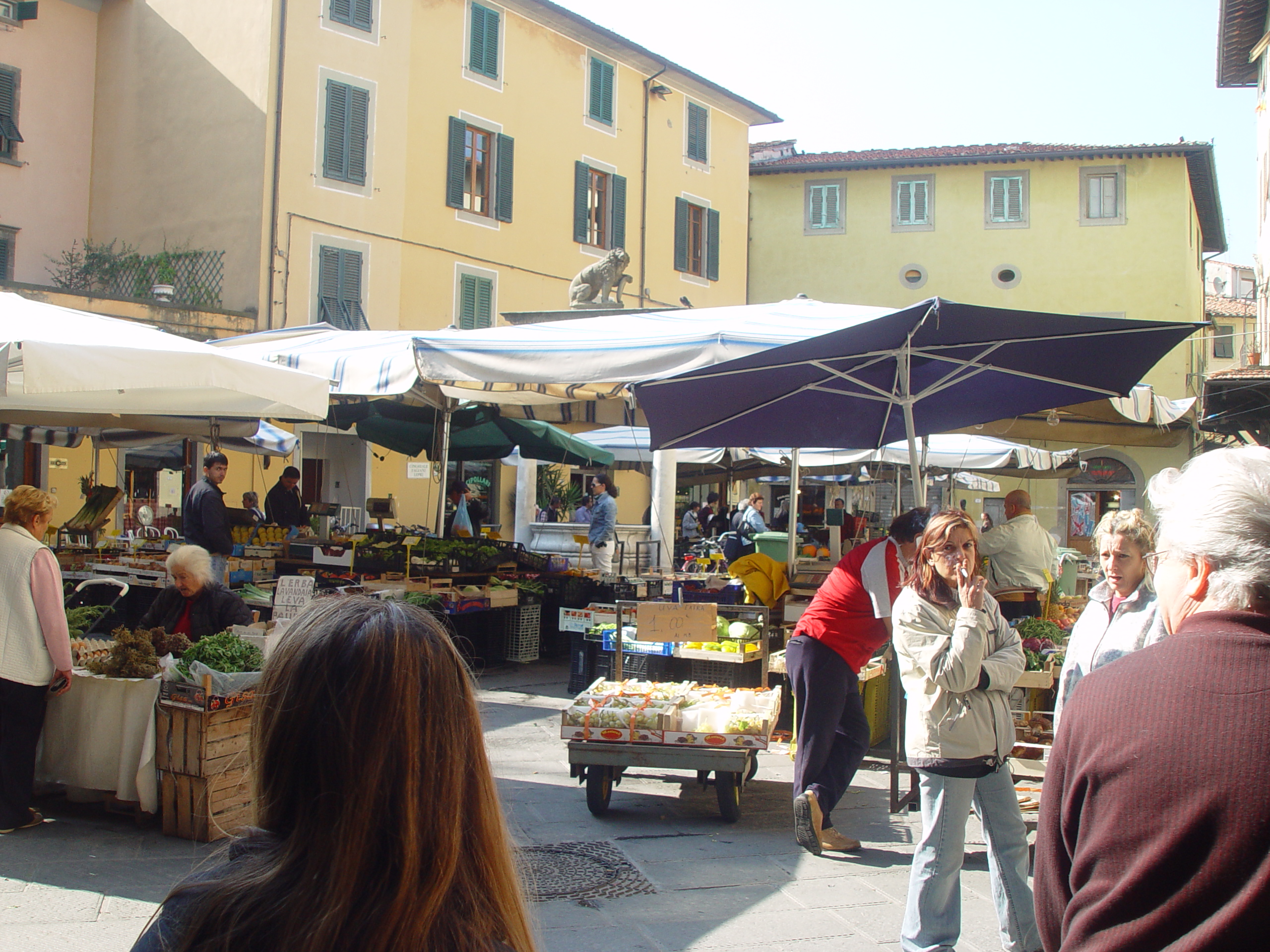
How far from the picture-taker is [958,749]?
138 inches

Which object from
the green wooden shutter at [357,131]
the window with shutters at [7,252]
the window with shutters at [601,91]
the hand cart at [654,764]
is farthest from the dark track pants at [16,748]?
the window with shutters at [601,91]

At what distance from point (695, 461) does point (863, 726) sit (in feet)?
36.5

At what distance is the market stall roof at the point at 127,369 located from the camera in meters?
4.89

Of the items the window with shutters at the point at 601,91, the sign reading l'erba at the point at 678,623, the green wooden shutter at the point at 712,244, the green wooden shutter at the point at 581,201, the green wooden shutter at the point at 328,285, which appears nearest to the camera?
the sign reading l'erba at the point at 678,623

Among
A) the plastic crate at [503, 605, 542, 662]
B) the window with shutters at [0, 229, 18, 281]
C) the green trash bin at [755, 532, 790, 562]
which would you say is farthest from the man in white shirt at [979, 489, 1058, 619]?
the window with shutters at [0, 229, 18, 281]

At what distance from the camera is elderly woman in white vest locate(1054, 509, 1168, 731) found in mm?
3523

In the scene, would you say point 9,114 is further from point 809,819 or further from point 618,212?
point 809,819

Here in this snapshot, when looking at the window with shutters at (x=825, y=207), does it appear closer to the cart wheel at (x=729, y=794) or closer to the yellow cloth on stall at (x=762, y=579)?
the yellow cloth on stall at (x=762, y=579)

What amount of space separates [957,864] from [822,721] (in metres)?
A: 1.39

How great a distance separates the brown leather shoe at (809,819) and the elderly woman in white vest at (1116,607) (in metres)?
1.34

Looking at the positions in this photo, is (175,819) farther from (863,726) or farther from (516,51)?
(516,51)

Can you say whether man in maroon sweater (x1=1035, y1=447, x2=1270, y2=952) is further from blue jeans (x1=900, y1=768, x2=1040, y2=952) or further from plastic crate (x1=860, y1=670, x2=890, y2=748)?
plastic crate (x1=860, y1=670, x2=890, y2=748)

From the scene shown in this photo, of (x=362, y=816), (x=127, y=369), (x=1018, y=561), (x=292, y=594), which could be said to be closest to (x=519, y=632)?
(x=292, y=594)

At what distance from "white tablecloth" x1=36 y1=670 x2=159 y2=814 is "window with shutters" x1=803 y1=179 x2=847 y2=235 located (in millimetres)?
26907
